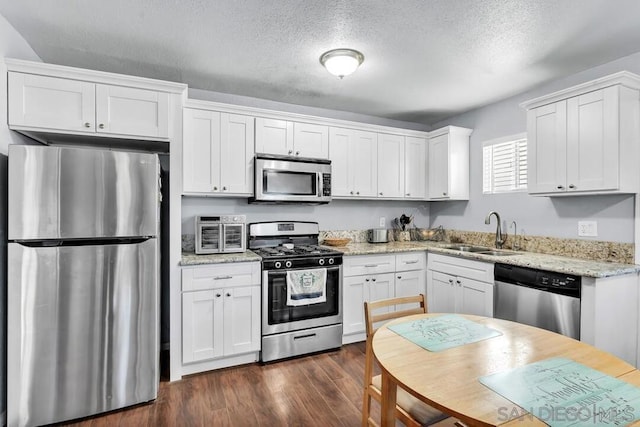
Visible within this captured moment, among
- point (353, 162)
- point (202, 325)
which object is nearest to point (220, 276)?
point (202, 325)

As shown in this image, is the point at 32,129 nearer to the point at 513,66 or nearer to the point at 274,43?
the point at 274,43

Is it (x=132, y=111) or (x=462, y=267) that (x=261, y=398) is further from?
(x=132, y=111)

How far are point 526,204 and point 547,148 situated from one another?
699 mm

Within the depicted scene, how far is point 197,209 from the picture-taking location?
129 inches

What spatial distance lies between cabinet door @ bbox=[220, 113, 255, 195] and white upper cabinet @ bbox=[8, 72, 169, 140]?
64 centimetres

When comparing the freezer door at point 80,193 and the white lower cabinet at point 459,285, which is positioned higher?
the freezer door at point 80,193

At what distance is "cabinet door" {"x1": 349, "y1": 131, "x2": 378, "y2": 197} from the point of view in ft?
12.2

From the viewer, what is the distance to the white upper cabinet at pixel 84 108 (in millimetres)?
2141

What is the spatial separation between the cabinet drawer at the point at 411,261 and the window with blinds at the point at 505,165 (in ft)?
3.54

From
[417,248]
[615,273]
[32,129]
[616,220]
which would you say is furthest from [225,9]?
[616,220]

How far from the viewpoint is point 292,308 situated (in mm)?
2934

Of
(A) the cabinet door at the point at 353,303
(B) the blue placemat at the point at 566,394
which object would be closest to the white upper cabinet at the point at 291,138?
(A) the cabinet door at the point at 353,303

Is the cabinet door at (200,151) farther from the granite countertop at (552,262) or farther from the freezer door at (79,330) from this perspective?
the granite countertop at (552,262)

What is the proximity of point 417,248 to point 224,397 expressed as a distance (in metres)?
2.34
